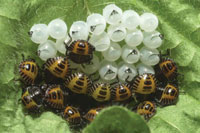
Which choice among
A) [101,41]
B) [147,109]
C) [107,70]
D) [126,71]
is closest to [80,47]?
[101,41]

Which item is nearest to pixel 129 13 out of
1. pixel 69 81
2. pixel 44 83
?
pixel 69 81

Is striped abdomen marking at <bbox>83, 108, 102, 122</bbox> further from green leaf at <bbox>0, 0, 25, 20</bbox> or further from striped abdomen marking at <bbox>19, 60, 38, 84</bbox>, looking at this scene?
green leaf at <bbox>0, 0, 25, 20</bbox>

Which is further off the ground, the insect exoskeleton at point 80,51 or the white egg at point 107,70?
the insect exoskeleton at point 80,51

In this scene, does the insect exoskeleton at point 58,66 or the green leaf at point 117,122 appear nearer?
the green leaf at point 117,122

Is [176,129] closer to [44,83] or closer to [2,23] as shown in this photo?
[44,83]

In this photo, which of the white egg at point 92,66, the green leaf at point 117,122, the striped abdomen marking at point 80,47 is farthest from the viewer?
the white egg at point 92,66

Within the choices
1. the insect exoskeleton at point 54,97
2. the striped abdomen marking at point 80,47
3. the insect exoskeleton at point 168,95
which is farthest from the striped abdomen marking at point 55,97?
the insect exoskeleton at point 168,95

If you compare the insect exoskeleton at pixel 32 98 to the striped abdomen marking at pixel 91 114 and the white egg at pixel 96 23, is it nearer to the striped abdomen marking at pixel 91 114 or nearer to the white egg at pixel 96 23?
the striped abdomen marking at pixel 91 114
